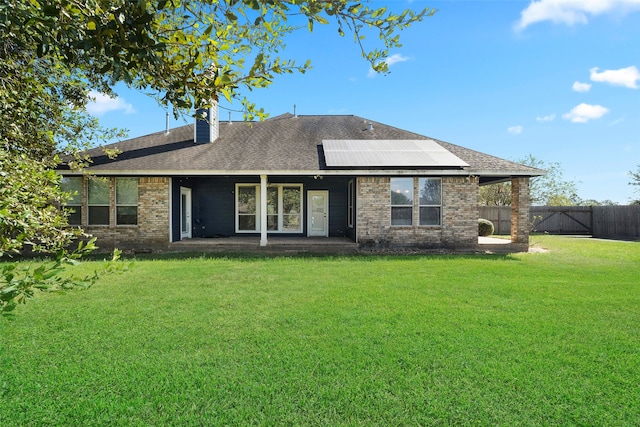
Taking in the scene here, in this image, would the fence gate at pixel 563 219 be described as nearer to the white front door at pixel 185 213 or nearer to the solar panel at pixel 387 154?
the solar panel at pixel 387 154

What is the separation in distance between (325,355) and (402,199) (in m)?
10.0

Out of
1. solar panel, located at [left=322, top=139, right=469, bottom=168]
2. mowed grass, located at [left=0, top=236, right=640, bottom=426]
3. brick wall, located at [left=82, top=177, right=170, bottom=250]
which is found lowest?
mowed grass, located at [left=0, top=236, right=640, bottom=426]

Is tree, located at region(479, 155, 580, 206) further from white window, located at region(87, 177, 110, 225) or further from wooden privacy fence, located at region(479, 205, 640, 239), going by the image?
white window, located at region(87, 177, 110, 225)

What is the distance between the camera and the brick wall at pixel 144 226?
42.5 ft

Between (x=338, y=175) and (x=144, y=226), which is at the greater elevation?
(x=338, y=175)

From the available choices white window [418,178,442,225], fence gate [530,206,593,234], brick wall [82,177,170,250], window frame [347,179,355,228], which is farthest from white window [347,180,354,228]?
fence gate [530,206,593,234]

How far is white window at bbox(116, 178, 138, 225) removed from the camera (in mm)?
13117

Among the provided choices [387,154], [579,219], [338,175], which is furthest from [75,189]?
[579,219]

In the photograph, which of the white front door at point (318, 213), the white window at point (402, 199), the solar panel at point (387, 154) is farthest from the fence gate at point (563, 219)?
the white front door at point (318, 213)

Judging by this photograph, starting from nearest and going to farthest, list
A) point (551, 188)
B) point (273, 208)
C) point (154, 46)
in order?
point (154, 46)
point (273, 208)
point (551, 188)

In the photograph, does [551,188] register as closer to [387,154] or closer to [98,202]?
[387,154]

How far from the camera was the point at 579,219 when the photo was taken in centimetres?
2258

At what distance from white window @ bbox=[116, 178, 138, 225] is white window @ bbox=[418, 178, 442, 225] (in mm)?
10769

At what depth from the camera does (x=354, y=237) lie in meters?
13.8
